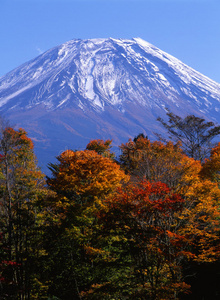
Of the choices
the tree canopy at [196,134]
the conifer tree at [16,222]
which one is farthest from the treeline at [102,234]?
the tree canopy at [196,134]

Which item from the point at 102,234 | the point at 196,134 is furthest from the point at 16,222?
the point at 196,134

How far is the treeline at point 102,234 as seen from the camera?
17516 millimetres

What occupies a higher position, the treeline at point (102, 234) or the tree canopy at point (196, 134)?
the tree canopy at point (196, 134)

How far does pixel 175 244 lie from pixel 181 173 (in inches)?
360

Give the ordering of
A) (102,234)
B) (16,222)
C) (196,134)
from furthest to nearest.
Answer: (196,134) < (102,234) < (16,222)

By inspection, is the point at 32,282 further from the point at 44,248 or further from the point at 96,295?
the point at 96,295

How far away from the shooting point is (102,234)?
19.8m

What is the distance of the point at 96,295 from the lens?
19000 mm

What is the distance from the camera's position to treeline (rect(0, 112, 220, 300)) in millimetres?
17516

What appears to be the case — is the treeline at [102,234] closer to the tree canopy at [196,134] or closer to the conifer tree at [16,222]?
the conifer tree at [16,222]

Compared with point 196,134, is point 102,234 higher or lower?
lower

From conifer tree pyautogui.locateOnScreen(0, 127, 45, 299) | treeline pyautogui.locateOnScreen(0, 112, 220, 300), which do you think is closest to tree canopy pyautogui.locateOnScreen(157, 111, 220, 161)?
treeline pyautogui.locateOnScreen(0, 112, 220, 300)

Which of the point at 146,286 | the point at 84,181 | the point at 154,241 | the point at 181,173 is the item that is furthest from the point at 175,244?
the point at 181,173

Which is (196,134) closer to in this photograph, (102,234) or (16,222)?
(102,234)
